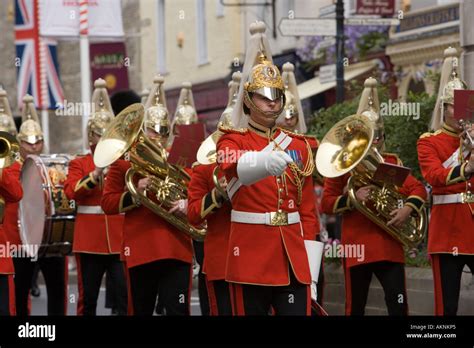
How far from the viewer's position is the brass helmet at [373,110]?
1152 centimetres

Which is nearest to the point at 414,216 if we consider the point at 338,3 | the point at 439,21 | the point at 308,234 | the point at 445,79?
the point at 445,79

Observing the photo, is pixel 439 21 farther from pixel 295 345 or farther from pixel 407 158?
pixel 295 345

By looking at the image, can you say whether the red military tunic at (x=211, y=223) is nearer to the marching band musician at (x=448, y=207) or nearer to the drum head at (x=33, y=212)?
the marching band musician at (x=448, y=207)

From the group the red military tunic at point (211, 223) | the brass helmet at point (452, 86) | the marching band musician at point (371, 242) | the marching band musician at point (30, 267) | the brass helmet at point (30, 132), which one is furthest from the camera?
the brass helmet at point (30, 132)

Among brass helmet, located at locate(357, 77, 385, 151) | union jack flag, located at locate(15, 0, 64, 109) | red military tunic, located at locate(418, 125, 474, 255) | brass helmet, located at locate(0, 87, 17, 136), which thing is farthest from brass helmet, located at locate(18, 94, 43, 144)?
union jack flag, located at locate(15, 0, 64, 109)

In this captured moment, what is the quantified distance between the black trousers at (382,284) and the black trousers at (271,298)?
2.07 metres

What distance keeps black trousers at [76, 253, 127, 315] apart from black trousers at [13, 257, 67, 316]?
0.39 metres

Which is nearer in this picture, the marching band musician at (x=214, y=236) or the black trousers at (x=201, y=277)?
the marching band musician at (x=214, y=236)

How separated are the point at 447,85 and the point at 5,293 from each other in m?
3.29

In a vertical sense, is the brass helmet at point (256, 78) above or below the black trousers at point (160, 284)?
above

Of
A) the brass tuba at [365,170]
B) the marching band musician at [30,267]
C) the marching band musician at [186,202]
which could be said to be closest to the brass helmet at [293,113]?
the marching band musician at [186,202]

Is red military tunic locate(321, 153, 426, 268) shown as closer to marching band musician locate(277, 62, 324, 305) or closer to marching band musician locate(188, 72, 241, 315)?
marching band musician locate(277, 62, 324, 305)

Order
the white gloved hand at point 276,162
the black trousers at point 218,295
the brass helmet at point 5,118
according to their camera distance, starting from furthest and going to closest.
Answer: the brass helmet at point 5,118 → the black trousers at point 218,295 → the white gloved hand at point 276,162

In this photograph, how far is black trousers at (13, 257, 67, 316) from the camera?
12914mm
